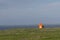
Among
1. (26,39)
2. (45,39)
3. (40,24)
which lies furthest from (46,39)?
(40,24)

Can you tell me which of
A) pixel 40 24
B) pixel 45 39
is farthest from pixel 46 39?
pixel 40 24

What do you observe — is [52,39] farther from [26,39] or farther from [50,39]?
[26,39]

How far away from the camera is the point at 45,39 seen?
173 feet

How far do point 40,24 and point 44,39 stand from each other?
151 ft

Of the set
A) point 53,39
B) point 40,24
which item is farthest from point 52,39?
point 40,24

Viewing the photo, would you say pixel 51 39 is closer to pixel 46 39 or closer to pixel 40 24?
pixel 46 39

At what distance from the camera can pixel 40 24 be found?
9844cm

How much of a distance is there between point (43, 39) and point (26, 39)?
18.3 ft

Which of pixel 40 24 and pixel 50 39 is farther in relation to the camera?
pixel 40 24

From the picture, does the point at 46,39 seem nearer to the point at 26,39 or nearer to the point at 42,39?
the point at 42,39

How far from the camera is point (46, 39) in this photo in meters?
52.8

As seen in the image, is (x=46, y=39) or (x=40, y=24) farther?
(x=40, y=24)

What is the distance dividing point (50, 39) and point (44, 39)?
1933mm

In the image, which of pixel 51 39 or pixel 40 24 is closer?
pixel 51 39
